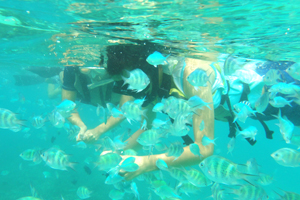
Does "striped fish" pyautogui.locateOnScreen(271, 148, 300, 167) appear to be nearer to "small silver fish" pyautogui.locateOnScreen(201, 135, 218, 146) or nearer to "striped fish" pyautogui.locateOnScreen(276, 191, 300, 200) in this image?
"striped fish" pyautogui.locateOnScreen(276, 191, 300, 200)

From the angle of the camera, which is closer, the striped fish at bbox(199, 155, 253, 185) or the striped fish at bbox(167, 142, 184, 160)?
the striped fish at bbox(199, 155, 253, 185)

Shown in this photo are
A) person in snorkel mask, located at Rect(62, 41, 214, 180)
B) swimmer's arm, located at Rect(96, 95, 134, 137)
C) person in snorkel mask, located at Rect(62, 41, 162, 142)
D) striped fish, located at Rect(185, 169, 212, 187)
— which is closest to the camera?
person in snorkel mask, located at Rect(62, 41, 214, 180)

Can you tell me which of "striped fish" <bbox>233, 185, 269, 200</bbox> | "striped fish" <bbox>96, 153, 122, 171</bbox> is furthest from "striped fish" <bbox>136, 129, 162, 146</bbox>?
"striped fish" <bbox>233, 185, 269, 200</bbox>

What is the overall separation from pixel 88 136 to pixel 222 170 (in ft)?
13.4

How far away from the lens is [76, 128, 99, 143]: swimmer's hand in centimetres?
526

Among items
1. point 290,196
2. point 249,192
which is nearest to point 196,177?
point 249,192

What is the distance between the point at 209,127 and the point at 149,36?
4717 millimetres

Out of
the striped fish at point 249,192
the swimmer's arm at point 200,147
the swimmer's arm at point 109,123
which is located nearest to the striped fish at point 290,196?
the striped fish at point 249,192

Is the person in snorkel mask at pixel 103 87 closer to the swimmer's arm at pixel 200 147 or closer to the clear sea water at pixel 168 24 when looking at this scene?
the clear sea water at pixel 168 24

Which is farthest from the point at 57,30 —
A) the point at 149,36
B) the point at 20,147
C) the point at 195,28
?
the point at 20,147

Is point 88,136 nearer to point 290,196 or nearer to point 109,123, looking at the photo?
point 109,123

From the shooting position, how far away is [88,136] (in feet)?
17.5

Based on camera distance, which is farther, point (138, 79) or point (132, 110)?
point (132, 110)

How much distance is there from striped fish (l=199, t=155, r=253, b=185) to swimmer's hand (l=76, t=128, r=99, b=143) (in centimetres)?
381
